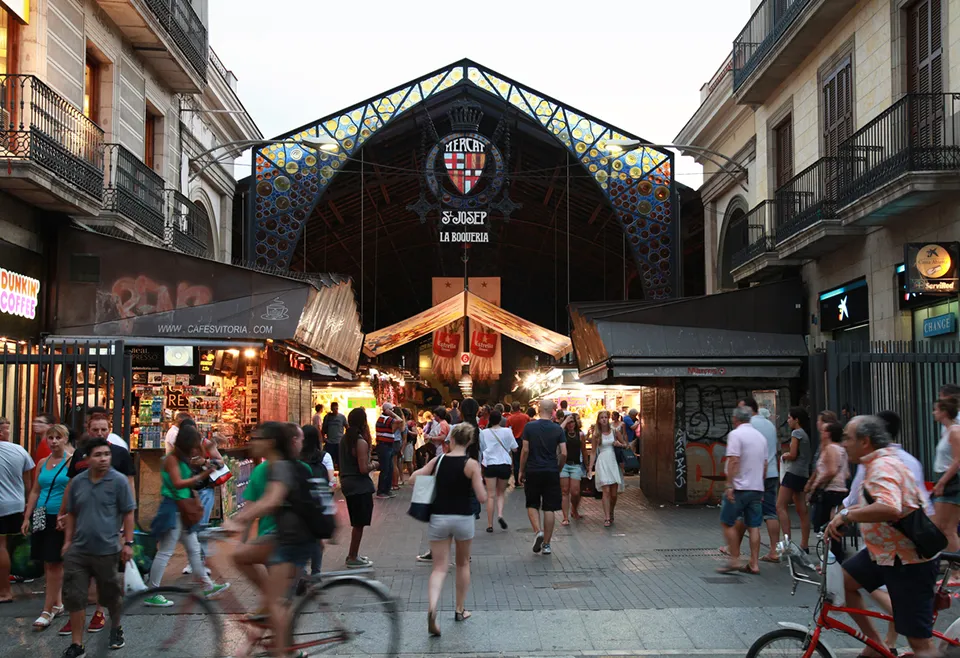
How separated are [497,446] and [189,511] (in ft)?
18.9

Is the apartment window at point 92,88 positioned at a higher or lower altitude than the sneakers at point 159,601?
higher

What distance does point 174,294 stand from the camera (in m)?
16.4

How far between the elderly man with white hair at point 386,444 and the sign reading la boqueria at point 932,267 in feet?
30.3

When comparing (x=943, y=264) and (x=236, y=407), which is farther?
(x=236, y=407)

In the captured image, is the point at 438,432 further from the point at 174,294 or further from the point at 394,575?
the point at 394,575

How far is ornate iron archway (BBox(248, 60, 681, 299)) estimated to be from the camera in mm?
22812

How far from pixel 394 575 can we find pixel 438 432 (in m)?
8.07

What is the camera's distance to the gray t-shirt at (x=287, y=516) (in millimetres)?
6258

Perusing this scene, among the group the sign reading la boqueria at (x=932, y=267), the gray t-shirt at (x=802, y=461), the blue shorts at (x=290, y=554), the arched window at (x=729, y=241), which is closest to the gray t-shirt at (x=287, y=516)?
the blue shorts at (x=290, y=554)

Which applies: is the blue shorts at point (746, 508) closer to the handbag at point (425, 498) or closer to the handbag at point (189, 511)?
the handbag at point (425, 498)

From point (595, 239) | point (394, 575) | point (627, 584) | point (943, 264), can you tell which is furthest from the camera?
point (595, 239)

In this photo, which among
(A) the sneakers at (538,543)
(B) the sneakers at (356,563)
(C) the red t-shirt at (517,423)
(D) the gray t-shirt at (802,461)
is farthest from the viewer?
(C) the red t-shirt at (517,423)

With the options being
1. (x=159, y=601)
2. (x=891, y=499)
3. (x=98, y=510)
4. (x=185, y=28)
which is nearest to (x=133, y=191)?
(x=185, y=28)

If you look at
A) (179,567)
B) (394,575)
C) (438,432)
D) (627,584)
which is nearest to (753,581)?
(627,584)
